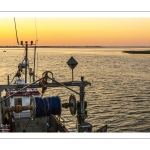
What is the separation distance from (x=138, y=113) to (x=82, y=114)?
16.4m

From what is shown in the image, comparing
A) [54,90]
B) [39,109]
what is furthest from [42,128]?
[54,90]

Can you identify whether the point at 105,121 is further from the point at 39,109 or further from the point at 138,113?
the point at 39,109

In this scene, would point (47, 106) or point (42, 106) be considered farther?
point (47, 106)

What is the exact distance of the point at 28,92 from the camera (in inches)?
616

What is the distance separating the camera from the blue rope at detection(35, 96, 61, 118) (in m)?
11.1

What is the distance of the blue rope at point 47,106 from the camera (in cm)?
1114

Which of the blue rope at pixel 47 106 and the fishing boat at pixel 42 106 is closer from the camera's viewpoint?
the fishing boat at pixel 42 106

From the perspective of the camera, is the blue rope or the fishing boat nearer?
the fishing boat

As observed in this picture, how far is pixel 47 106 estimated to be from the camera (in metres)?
11.4
